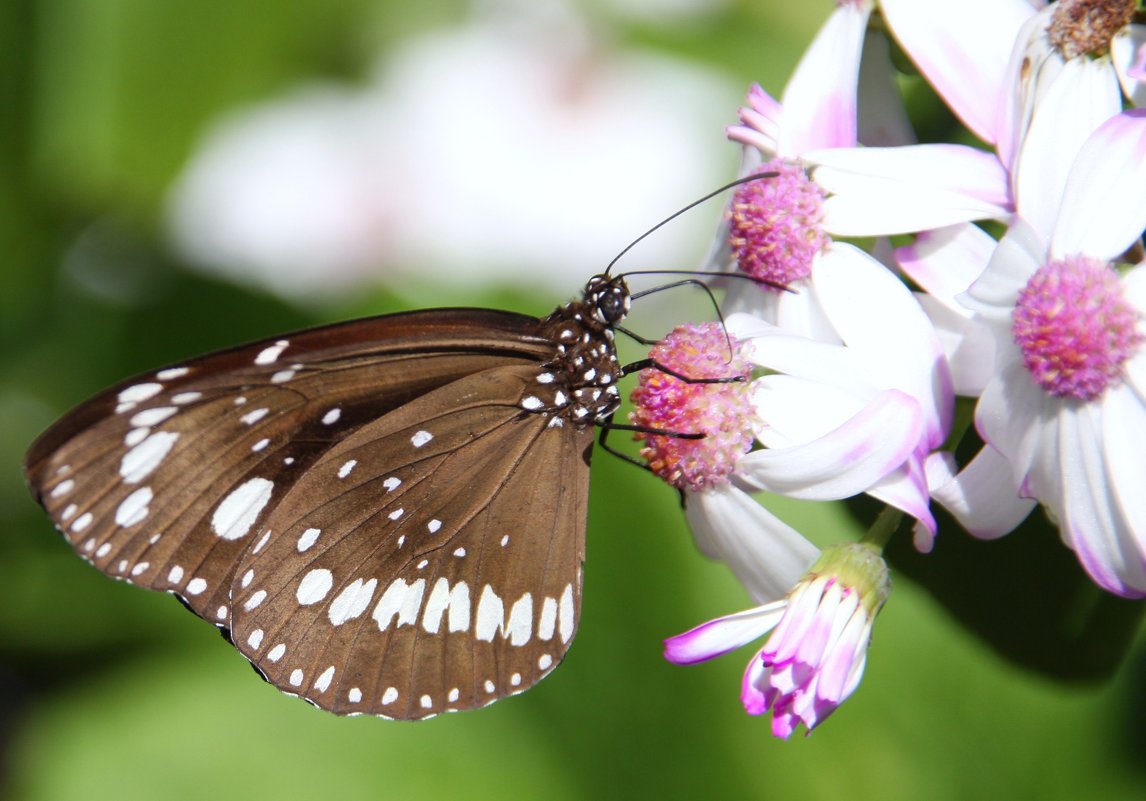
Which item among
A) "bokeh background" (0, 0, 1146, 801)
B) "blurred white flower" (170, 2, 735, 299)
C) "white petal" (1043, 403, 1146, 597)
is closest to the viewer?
"white petal" (1043, 403, 1146, 597)

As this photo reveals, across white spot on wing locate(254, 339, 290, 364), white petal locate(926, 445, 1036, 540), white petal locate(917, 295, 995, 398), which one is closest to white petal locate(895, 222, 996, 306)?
white petal locate(917, 295, 995, 398)

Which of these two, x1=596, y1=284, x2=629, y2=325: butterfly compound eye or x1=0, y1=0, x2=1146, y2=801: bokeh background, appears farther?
x1=0, y1=0, x2=1146, y2=801: bokeh background

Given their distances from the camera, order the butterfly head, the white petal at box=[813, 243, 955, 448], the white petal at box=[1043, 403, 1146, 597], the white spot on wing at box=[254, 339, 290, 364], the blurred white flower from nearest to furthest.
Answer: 1. the white petal at box=[1043, 403, 1146, 597]
2. the white petal at box=[813, 243, 955, 448]
3. the white spot on wing at box=[254, 339, 290, 364]
4. the butterfly head
5. the blurred white flower

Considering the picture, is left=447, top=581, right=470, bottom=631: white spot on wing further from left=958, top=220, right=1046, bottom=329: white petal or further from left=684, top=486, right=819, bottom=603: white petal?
left=958, top=220, right=1046, bottom=329: white petal

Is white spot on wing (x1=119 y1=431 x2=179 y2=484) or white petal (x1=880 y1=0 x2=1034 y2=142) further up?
white petal (x1=880 y1=0 x2=1034 y2=142)

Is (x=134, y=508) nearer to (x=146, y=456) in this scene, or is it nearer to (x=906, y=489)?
(x=146, y=456)

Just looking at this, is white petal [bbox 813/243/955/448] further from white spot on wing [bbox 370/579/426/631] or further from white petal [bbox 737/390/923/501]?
white spot on wing [bbox 370/579/426/631]

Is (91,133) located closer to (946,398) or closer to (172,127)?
(172,127)

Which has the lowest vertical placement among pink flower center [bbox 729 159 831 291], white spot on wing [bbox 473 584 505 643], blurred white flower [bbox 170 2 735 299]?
blurred white flower [bbox 170 2 735 299]
